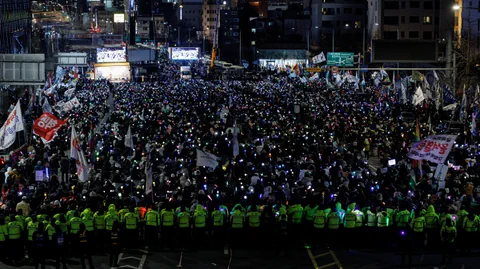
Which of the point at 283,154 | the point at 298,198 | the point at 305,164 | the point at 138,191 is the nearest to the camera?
the point at 298,198

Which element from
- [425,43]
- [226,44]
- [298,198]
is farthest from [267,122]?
[226,44]

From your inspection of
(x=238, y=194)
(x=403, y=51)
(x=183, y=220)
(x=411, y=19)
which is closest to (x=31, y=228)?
(x=183, y=220)

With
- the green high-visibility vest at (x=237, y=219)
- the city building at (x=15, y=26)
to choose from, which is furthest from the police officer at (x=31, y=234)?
the city building at (x=15, y=26)

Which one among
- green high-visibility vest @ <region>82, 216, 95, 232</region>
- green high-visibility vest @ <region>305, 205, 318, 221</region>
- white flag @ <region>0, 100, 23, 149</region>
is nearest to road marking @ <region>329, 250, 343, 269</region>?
green high-visibility vest @ <region>305, 205, 318, 221</region>

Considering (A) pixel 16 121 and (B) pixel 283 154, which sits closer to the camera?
(A) pixel 16 121

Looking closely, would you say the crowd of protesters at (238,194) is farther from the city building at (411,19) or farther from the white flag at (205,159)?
the city building at (411,19)

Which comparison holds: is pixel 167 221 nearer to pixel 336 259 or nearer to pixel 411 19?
pixel 336 259

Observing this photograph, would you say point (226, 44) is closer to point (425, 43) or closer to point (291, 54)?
point (291, 54)
